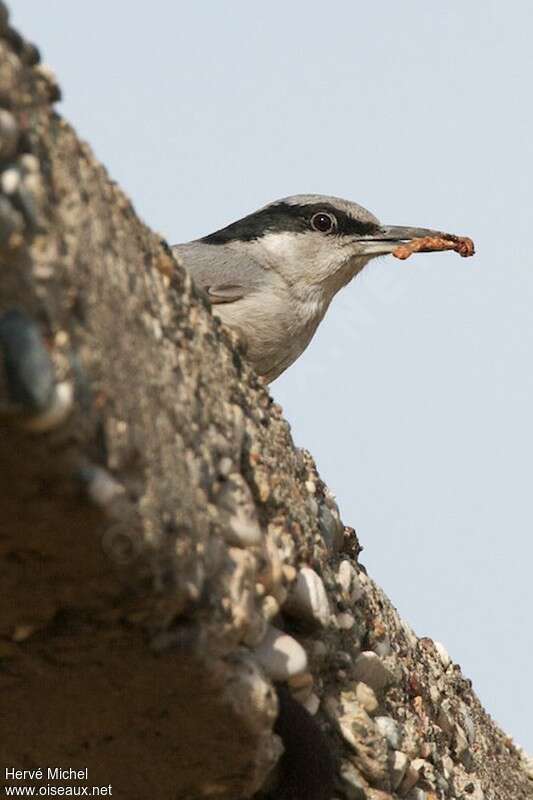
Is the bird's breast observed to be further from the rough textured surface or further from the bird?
the rough textured surface

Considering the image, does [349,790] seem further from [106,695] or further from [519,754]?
[519,754]

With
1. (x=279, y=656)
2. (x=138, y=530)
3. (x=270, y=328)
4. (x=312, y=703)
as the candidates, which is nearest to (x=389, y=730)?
(x=312, y=703)

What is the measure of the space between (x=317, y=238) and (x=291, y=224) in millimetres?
132

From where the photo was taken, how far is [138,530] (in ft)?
7.25

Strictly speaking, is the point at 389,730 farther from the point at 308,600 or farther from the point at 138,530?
the point at 138,530

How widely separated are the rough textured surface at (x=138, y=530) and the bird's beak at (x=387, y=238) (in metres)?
3.18

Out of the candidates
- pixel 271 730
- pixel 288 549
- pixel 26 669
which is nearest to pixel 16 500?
pixel 26 669

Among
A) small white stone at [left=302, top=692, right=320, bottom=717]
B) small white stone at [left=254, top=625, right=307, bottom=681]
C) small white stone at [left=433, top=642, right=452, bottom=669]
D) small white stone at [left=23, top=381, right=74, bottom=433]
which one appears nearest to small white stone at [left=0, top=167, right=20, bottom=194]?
small white stone at [left=23, top=381, right=74, bottom=433]

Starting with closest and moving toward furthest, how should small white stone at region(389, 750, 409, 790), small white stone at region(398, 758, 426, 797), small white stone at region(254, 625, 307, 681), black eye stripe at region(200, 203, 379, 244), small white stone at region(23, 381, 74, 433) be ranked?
small white stone at region(23, 381, 74, 433), small white stone at region(254, 625, 307, 681), small white stone at region(389, 750, 409, 790), small white stone at region(398, 758, 426, 797), black eye stripe at region(200, 203, 379, 244)

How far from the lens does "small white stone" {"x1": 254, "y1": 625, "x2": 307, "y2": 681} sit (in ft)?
9.31

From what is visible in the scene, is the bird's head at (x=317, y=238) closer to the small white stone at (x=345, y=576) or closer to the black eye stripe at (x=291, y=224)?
the black eye stripe at (x=291, y=224)

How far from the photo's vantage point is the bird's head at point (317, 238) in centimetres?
645

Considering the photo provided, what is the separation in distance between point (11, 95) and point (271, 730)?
1.24 metres

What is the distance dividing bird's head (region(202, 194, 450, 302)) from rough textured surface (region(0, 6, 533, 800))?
10.1ft
